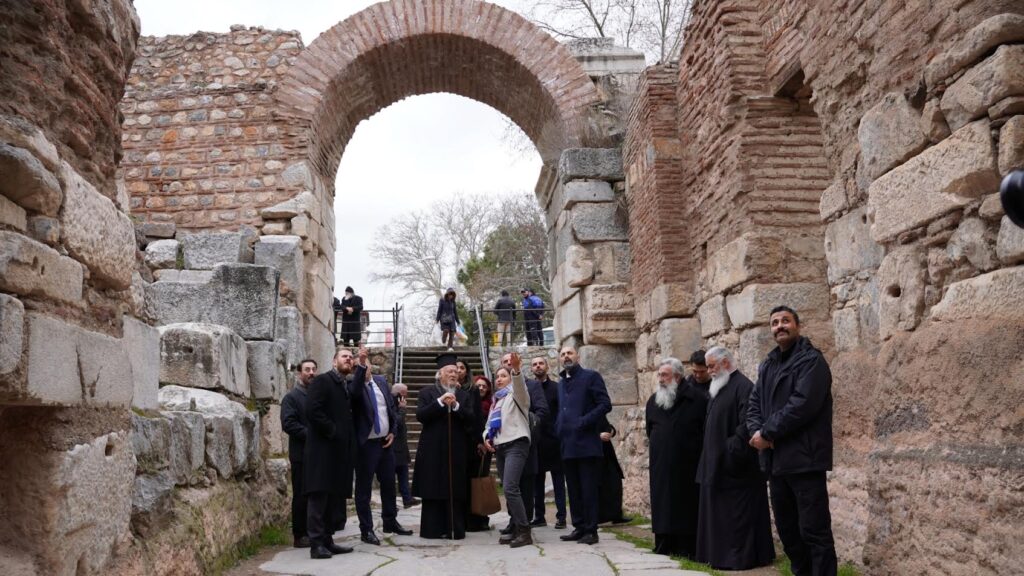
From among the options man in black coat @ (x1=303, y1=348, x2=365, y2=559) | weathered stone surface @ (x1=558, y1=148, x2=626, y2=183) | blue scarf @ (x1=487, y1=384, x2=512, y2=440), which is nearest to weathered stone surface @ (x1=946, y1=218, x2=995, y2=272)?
blue scarf @ (x1=487, y1=384, x2=512, y2=440)

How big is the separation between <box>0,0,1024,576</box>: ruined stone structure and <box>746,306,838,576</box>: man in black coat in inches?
9.2

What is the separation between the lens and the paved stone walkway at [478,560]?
5.54 meters

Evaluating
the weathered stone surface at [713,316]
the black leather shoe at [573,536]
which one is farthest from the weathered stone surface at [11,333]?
the weathered stone surface at [713,316]

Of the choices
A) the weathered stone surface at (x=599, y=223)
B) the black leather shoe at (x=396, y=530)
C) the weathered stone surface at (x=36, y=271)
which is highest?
the weathered stone surface at (x=599, y=223)

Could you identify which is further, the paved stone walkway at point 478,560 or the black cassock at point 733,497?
the paved stone walkway at point 478,560

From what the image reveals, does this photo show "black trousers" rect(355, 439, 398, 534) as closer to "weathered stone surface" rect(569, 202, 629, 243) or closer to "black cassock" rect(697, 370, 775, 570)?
"black cassock" rect(697, 370, 775, 570)

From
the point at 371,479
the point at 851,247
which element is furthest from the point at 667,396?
the point at 371,479

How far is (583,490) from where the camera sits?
692 cm

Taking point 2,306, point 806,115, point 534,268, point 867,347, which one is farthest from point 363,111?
point 534,268

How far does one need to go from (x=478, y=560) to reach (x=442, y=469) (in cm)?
140

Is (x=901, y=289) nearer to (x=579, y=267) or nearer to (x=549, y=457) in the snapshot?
(x=549, y=457)

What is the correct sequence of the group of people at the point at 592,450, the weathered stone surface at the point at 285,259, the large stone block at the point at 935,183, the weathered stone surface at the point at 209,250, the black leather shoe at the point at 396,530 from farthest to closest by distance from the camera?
the weathered stone surface at the point at 285,259 → the weathered stone surface at the point at 209,250 → the black leather shoe at the point at 396,530 → the group of people at the point at 592,450 → the large stone block at the point at 935,183

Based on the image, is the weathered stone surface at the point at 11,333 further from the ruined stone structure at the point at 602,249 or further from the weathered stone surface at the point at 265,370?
the weathered stone surface at the point at 265,370

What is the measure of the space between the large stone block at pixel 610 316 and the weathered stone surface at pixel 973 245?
6.12 m
